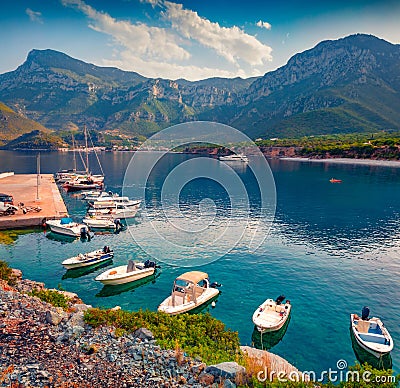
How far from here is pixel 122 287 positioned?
88.9 ft

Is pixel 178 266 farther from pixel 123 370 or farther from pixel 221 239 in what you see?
pixel 123 370

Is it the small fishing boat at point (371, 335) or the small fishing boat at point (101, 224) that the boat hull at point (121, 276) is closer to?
the small fishing boat at point (371, 335)

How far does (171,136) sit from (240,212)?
33.9 metres

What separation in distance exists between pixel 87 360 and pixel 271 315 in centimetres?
1346

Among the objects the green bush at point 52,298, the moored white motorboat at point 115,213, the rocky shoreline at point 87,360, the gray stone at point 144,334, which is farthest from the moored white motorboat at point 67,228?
the gray stone at point 144,334

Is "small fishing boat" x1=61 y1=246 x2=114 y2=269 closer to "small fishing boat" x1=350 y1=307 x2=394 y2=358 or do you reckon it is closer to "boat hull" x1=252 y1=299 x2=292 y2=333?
"boat hull" x1=252 y1=299 x2=292 y2=333

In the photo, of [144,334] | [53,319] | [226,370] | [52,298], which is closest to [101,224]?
[52,298]

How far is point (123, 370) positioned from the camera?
10.8 meters

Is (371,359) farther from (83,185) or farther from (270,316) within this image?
(83,185)

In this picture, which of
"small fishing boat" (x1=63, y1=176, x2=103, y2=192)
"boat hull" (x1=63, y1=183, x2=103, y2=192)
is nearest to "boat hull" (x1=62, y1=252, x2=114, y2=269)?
"boat hull" (x1=63, y1=183, x2=103, y2=192)

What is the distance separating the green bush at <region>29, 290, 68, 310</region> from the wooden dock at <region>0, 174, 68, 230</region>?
2769cm

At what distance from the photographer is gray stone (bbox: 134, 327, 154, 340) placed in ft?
43.4

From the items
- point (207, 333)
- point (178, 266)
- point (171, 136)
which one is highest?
point (171, 136)

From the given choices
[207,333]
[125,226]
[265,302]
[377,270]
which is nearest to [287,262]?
[377,270]
